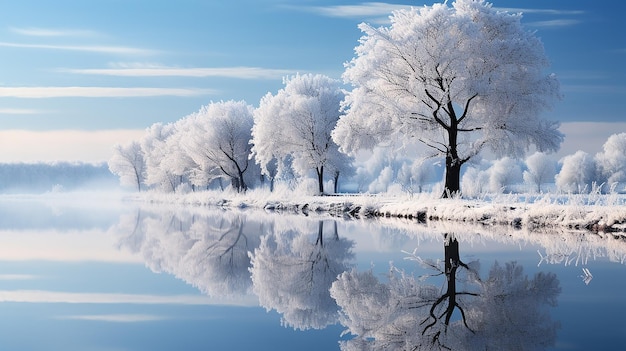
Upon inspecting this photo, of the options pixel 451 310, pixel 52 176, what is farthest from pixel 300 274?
pixel 52 176

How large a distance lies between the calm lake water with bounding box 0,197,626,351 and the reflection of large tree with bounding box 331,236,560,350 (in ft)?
0.07

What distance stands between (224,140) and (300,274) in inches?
1956

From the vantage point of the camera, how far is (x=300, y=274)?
1172cm

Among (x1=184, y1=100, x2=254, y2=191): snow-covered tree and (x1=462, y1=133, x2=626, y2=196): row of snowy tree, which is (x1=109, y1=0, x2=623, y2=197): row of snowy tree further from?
A: (x1=462, y1=133, x2=626, y2=196): row of snowy tree

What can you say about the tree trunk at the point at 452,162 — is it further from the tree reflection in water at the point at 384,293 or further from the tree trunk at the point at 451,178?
the tree reflection in water at the point at 384,293

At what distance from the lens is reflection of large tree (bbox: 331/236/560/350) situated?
6609 mm

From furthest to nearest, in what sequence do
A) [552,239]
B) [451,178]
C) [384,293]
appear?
[451,178] → [552,239] → [384,293]

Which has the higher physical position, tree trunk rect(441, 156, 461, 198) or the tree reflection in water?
tree trunk rect(441, 156, 461, 198)

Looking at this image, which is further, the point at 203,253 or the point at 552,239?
the point at 552,239

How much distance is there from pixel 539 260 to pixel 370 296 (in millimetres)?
5073

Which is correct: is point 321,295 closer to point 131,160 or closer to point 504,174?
point 131,160

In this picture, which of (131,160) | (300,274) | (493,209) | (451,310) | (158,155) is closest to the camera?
(451,310)

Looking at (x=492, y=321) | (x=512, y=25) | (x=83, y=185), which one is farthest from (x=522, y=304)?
(x=83, y=185)

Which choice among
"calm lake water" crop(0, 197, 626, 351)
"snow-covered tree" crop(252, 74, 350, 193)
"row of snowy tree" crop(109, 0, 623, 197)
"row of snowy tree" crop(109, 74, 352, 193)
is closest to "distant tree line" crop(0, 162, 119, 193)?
"row of snowy tree" crop(109, 74, 352, 193)
